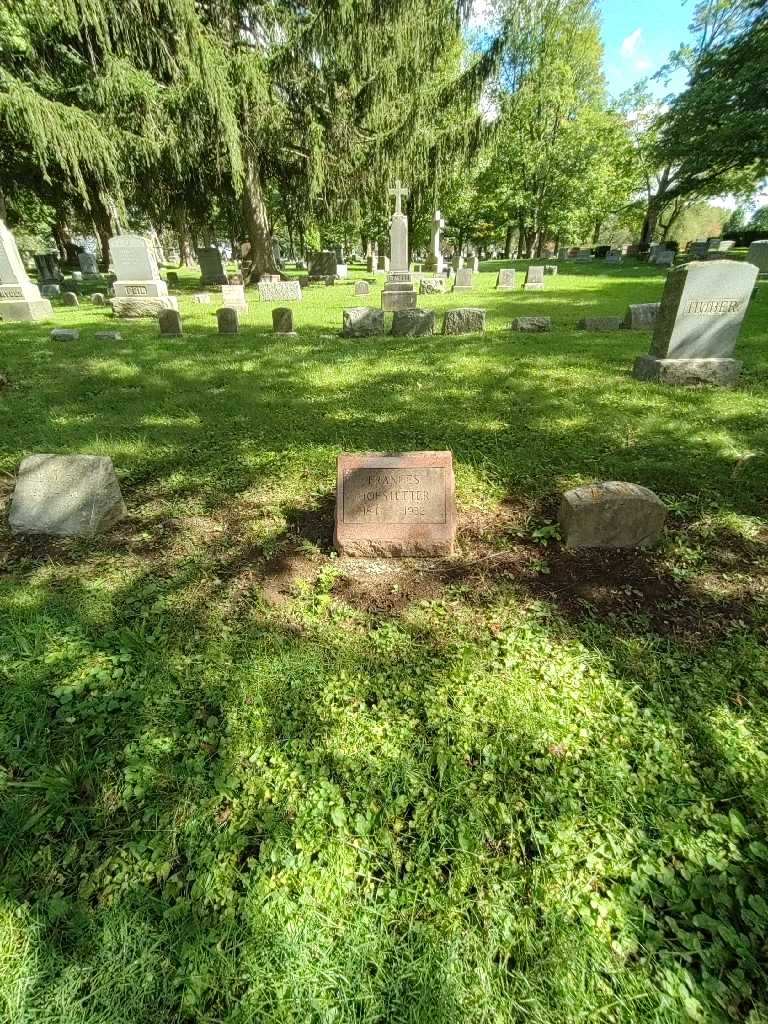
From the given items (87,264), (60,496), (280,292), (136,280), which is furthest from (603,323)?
(87,264)

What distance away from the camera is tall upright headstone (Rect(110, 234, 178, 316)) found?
39.4ft

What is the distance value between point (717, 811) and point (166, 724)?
2.25 meters

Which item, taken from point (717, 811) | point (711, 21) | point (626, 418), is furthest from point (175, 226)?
point (711, 21)

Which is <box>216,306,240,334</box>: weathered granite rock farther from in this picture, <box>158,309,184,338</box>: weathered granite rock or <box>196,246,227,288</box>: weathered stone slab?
<box>196,246,227,288</box>: weathered stone slab

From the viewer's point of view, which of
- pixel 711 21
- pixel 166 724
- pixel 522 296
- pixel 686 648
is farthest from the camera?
pixel 711 21

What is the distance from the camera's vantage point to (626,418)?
495 centimetres

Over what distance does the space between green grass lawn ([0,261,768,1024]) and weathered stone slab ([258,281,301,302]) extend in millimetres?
12404

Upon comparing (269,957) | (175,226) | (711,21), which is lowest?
(269,957)

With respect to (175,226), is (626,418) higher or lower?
lower

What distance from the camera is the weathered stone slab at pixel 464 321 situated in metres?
9.16

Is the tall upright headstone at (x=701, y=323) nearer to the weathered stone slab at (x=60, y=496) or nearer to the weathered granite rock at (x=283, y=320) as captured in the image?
the weathered stone slab at (x=60, y=496)

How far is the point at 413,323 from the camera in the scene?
912 centimetres

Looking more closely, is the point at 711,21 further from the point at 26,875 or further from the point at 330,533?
the point at 26,875

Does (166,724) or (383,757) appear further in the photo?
(166,724)
